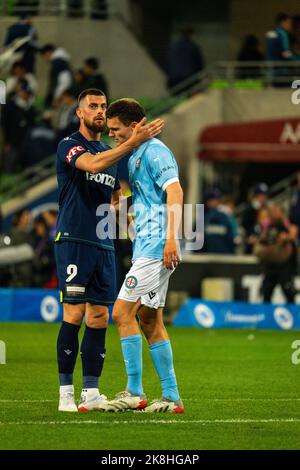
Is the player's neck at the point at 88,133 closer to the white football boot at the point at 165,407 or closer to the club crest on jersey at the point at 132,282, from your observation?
the club crest on jersey at the point at 132,282

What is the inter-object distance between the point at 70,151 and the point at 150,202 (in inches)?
28.4

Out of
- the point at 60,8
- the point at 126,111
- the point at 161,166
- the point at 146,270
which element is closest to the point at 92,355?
the point at 146,270

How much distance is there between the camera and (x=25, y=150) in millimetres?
27547

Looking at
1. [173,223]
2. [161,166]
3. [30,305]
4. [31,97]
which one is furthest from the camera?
[31,97]

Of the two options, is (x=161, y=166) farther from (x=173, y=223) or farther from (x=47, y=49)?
(x=47, y=49)

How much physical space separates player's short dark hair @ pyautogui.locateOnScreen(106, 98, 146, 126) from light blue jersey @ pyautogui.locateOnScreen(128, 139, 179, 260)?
0.69 ft

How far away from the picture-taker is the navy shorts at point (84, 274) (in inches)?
393

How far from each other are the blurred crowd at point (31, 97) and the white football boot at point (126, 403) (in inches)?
652

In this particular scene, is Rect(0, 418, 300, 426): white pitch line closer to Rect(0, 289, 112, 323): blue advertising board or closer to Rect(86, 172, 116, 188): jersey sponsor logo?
Rect(86, 172, 116, 188): jersey sponsor logo

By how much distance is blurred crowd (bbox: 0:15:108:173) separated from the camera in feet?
87.6

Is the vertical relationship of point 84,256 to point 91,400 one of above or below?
above

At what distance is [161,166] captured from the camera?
31.8 ft

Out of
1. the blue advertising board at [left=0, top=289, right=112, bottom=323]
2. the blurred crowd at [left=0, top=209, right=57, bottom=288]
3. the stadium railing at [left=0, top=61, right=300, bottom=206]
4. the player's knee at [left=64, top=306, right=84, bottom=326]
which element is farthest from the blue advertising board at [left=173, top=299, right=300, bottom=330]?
the player's knee at [left=64, top=306, right=84, bottom=326]

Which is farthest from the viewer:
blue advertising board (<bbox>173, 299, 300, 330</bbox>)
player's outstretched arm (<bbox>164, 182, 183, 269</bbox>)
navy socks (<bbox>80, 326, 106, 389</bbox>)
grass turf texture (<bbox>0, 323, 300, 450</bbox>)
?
blue advertising board (<bbox>173, 299, 300, 330</bbox>)
